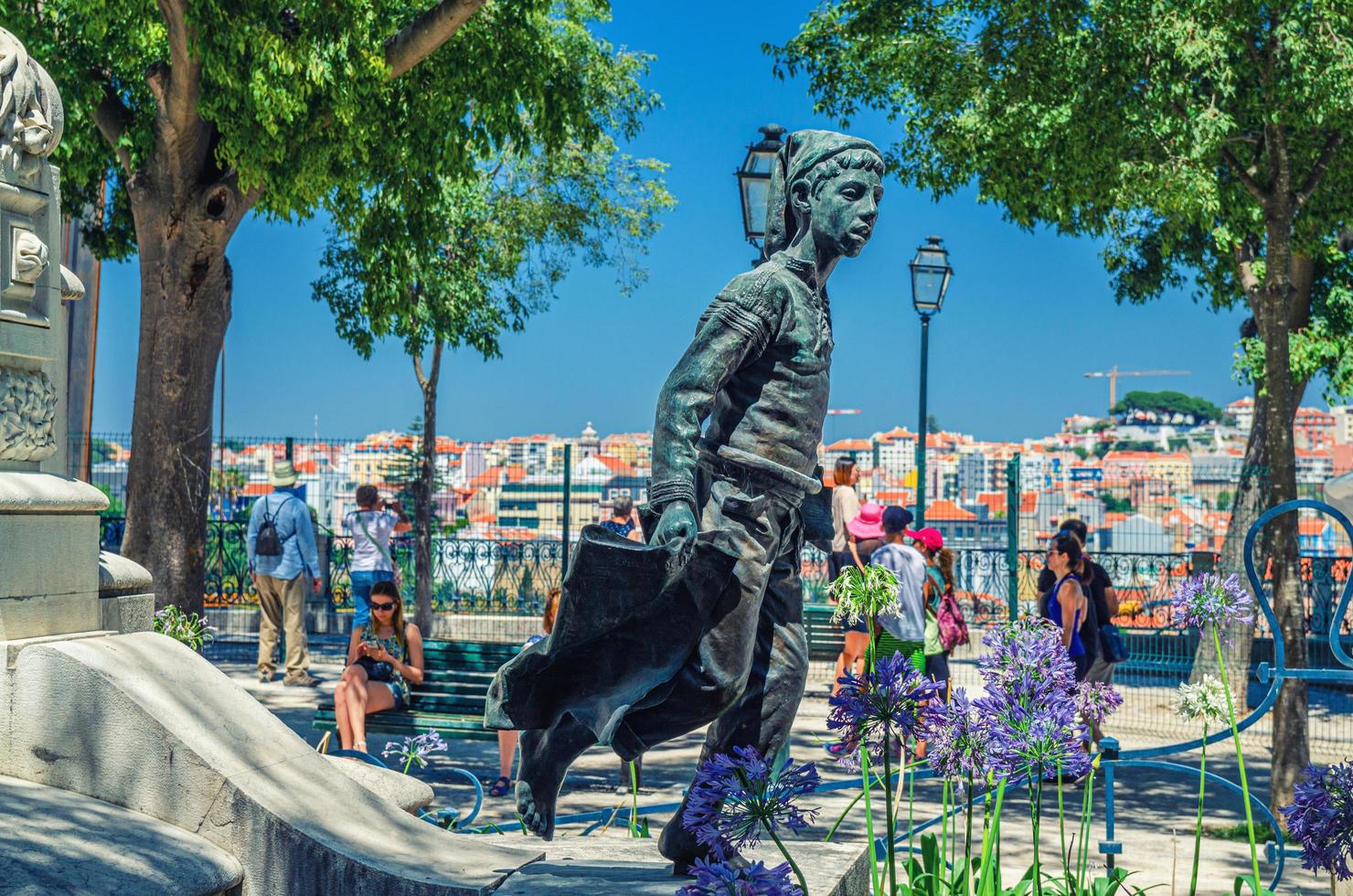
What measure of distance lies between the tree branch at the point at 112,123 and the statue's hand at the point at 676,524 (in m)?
9.21

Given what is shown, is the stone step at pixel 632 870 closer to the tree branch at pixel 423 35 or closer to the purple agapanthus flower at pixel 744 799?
the purple agapanthus flower at pixel 744 799

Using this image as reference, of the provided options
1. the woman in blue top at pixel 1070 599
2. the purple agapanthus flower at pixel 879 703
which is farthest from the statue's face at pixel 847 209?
the woman in blue top at pixel 1070 599

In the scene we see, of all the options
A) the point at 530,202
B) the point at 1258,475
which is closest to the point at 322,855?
the point at 1258,475

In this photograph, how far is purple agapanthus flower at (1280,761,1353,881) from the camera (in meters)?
3.00

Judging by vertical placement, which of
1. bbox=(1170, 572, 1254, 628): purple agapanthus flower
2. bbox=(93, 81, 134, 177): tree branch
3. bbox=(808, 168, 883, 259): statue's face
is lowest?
bbox=(1170, 572, 1254, 628): purple agapanthus flower

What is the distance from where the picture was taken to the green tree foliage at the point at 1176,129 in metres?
8.99

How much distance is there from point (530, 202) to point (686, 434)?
18500 mm

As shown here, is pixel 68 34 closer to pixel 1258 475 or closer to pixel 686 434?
pixel 686 434

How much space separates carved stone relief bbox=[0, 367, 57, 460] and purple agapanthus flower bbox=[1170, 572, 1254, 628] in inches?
132

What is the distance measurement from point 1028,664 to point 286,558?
1074cm

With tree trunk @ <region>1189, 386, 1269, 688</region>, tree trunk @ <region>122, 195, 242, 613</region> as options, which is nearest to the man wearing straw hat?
tree trunk @ <region>122, 195, 242, 613</region>

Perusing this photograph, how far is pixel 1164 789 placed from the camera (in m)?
9.78

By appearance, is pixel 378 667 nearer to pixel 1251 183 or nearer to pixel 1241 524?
pixel 1251 183

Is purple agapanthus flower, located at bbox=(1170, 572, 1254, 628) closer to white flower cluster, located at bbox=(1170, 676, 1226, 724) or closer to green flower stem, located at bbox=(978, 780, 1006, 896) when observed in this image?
white flower cluster, located at bbox=(1170, 676, 1226, 724)
